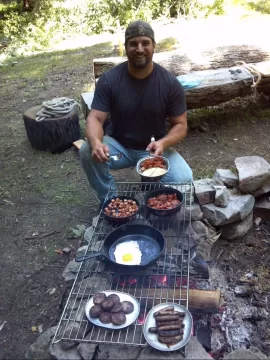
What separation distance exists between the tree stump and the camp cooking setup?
238cm

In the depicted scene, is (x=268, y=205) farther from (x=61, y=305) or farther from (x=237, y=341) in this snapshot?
(x=61, y=305)

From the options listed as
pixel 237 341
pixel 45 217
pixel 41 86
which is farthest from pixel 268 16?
pixel 237 341

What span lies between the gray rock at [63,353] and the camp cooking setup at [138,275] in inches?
2.6

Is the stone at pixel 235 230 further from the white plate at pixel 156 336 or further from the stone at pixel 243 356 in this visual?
the stone at pixel 243 356

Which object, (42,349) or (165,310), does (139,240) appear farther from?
(42,349)

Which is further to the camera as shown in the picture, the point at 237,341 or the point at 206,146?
the point at 206,146

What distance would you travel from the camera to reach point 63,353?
7.24 feet

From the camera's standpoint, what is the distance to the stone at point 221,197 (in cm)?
358

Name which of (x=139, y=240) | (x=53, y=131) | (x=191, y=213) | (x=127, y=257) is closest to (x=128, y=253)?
(x=127, y=257)

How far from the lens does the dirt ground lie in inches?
125

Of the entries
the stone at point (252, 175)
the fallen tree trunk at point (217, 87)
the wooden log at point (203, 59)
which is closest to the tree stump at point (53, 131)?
the wooden log at point (203, 59)

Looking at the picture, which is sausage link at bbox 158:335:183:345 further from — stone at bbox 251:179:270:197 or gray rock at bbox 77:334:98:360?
stone at bbox 251:179:270:197

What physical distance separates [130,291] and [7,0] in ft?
56.6

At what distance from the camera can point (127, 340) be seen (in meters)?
2.18
